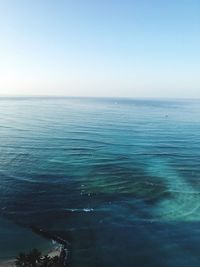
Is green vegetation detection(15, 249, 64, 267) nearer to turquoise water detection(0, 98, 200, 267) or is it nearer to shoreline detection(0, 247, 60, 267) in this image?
shoreline detection(0, 247, 60, 267)

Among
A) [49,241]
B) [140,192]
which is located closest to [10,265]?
[49,241]

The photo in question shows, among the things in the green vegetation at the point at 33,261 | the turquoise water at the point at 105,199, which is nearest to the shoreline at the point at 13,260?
the turquoise water at the point at 105,199

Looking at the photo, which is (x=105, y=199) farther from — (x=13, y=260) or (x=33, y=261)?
(x=33, y=261)

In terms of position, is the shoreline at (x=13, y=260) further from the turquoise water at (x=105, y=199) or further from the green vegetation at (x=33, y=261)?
the green vegetation at (x=33, y=261)

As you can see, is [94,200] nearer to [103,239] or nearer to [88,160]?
[103,239]

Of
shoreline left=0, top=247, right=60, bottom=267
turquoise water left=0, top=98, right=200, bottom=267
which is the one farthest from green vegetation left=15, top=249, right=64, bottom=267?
turquoise water left=0, top=98, right=200, bottom=267

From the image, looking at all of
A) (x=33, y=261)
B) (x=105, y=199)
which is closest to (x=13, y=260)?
(x=33, y=261)

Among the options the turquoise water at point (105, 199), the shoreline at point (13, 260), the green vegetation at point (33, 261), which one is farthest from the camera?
the turquoise water at point (105, 199)

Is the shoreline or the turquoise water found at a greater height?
the turquoise water

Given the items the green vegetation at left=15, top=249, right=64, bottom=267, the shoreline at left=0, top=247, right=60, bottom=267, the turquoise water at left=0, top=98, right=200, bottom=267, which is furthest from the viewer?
the turquoise water at left=0, top=98, right=200, bottom=267
